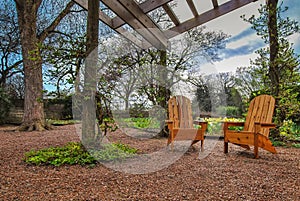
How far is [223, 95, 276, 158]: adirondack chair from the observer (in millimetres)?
2949

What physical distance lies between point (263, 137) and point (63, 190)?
2.60 metres

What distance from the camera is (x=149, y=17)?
4.16m

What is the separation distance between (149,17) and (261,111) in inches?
104

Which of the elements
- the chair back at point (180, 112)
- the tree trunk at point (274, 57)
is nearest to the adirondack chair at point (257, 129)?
the chair back at point (180, 112)

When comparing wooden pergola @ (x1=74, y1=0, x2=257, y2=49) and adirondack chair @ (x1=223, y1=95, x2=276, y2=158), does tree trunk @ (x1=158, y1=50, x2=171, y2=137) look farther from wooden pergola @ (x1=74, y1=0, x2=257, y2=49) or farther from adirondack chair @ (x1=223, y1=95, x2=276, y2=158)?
adirondack chair @ (x1=223, y1=95, x2=276, y2=158)

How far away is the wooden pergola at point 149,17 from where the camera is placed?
3.70 meters

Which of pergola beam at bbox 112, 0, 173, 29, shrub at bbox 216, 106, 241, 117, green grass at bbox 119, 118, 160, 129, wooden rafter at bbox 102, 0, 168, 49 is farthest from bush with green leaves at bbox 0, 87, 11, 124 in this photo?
shrub at bbox 216, 106, 241, 117

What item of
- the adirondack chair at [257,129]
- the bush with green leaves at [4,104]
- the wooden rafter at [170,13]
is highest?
the wooden rafter at [170,13]

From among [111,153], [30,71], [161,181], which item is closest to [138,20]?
[111,153]

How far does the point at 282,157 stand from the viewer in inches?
120

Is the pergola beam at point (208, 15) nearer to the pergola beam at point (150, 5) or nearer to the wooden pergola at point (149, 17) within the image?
the wooden pergola at point (149, 17)

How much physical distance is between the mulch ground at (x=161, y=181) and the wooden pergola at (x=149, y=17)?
8.53 feet

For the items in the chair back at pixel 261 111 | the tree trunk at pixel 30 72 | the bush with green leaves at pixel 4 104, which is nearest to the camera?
the chair back at pixel 261 111

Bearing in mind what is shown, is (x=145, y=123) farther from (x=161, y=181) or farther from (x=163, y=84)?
(x=161, y=181)
